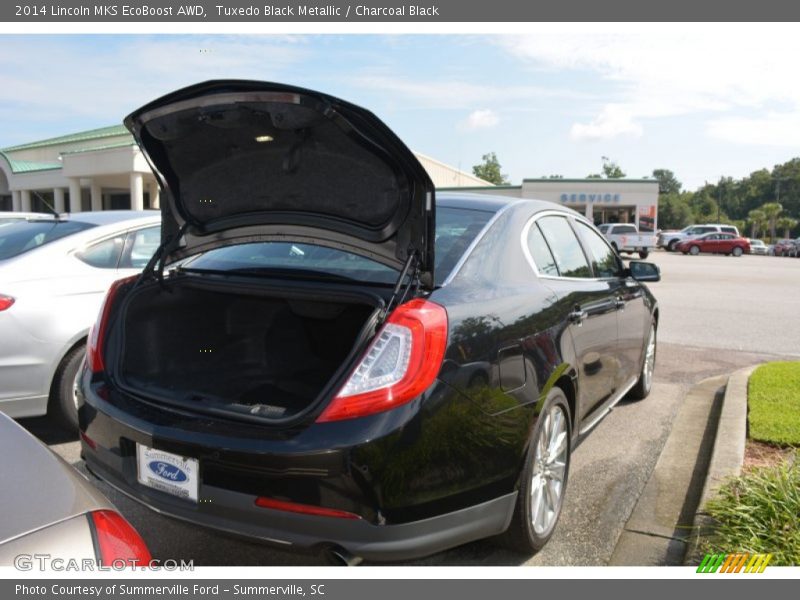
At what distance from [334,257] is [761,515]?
2.27m

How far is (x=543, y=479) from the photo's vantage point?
297 centimetres

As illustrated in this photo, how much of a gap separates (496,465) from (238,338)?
1820 millimetres

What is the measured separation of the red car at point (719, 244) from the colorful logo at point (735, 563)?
41233mm

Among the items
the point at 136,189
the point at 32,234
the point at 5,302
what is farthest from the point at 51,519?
the point at 136,189

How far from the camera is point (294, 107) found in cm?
245

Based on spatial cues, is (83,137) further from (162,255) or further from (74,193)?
(162,255)

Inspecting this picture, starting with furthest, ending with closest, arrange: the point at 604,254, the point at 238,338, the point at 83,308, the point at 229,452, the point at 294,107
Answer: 1. the point at 604,254
2. the point at 83,308
3. the point at 238,338
4. the point at 294,107
5. the point at 229,452

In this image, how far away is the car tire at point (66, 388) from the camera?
13.6 ft

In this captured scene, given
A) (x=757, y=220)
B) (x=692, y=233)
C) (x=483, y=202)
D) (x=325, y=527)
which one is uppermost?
(x=757, y=220)

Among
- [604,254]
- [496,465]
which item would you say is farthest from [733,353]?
[496,465]

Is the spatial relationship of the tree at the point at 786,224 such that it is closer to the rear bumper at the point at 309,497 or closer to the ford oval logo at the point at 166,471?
the rear bumper at the point at 309,497

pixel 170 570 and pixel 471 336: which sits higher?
pixel 471 336

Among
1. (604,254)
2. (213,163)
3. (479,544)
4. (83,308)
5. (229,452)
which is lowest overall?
(479,544)

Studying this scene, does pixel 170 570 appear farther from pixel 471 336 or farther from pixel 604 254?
pixel 604 254
